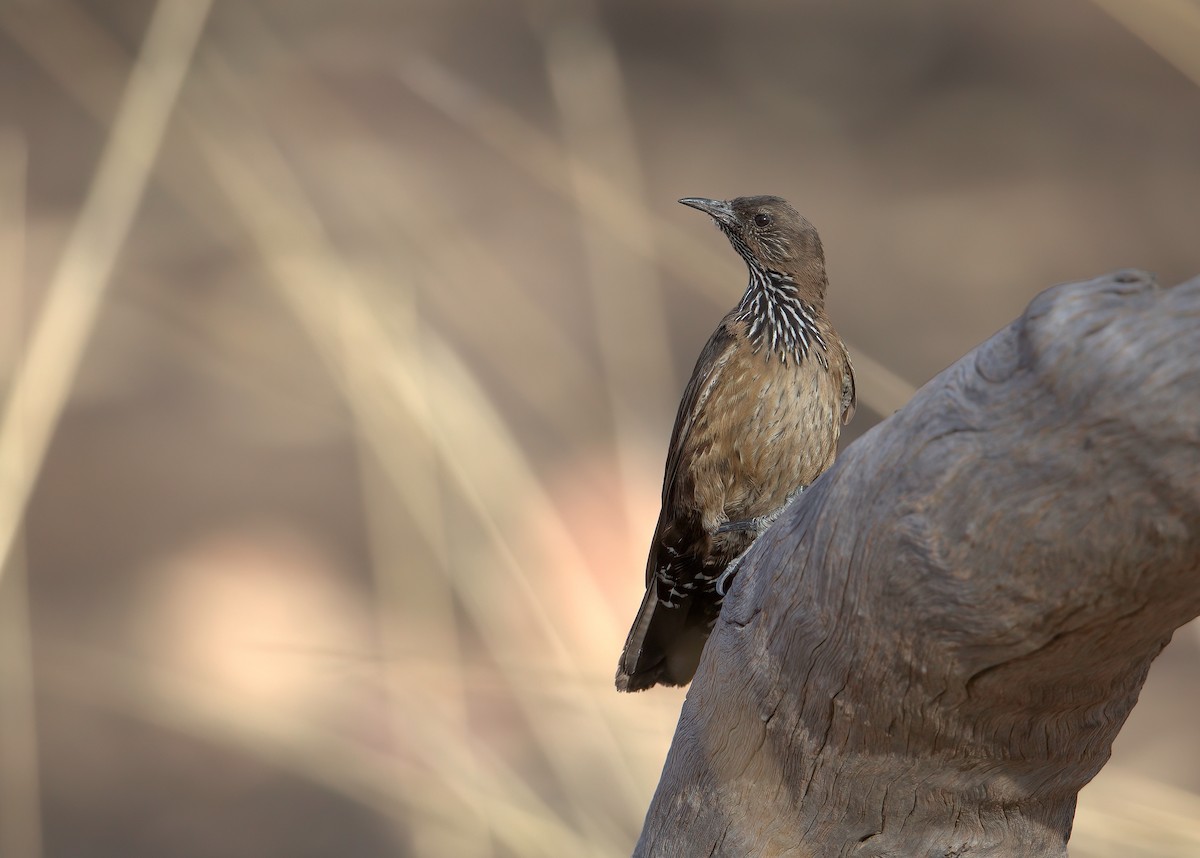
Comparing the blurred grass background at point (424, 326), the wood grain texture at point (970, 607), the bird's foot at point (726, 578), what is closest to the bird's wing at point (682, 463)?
the bird's foot at point (726, 578)

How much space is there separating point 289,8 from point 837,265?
7.46ft

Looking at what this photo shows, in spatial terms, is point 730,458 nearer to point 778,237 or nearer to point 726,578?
point 726,578

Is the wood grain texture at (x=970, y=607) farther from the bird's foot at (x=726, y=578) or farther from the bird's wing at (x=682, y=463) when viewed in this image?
the bird's wing at (x=682, y=463)

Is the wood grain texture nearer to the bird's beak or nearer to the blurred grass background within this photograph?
the bird's beak

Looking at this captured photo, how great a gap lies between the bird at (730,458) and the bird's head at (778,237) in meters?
0.02

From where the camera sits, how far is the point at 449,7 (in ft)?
15.0

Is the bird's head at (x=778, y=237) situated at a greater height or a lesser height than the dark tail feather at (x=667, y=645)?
greater

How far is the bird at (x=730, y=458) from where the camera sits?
215 cm

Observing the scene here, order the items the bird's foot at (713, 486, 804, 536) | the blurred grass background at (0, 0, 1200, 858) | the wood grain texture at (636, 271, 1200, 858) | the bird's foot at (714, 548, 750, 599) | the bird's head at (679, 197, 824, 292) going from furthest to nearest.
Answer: the blurred grass background at (0, 0, 1200, 858), the bird's head at (679, 197, 824, 292), the bird's foot at (713, 486, 804, 536), the bird's foot at (714, 548, 750, 599), the wood grain texture at (636, 271, 1200, 858)

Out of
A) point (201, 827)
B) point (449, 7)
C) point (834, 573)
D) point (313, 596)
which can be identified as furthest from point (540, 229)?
point (834, 573)

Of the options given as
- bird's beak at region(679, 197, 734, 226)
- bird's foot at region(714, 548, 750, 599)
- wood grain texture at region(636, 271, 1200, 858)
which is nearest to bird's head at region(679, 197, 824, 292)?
bird's beak at region(679, 197, 734, 226)

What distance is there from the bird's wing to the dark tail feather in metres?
0.07

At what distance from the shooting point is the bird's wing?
2.20 metres

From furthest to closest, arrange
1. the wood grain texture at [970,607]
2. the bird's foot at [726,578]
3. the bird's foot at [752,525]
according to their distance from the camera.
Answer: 1. the bird's foot at [752,525]
2. the bird's foot at [726,578]
3. the wood grain texture at [970,607]
